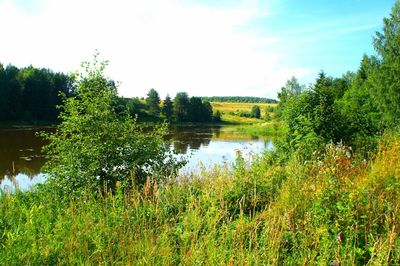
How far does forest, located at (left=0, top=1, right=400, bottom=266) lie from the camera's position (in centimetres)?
380

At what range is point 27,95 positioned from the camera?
243 feet

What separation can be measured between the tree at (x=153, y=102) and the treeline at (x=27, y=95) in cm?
2933

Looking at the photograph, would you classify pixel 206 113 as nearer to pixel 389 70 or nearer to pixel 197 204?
pixel 389 70

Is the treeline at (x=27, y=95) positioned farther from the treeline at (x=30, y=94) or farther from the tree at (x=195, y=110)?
the tree at (x=195, y=110)

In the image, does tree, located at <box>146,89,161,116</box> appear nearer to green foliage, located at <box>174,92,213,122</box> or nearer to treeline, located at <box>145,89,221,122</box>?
treeline, located at <box>145,89,221,122</box>

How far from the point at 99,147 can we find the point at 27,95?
75037 millimetres

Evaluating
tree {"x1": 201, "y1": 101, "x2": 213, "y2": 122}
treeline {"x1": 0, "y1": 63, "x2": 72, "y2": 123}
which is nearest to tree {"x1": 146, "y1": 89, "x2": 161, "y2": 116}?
tree {"x1": 201, "y1": 101, "x2": 213, "y2": 122}

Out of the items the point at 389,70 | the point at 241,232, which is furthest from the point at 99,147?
the point at 389,70

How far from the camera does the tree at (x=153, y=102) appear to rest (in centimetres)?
10356

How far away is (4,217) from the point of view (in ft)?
19.1

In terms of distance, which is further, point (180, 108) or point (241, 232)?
point (180, 108)

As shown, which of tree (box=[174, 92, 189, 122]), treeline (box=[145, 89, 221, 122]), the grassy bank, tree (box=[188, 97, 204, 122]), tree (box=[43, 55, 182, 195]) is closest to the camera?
the grassy bank

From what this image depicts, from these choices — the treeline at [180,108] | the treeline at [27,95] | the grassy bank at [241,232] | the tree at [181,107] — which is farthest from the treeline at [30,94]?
the grassy bank at [241,232]

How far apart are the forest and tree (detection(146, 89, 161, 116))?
309 ft
